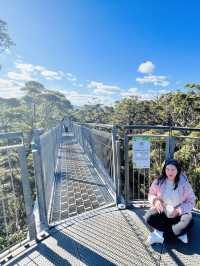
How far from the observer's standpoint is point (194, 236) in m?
2.87

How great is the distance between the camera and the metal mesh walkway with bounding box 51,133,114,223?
376cm

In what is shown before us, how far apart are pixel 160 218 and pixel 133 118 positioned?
72.5 feet

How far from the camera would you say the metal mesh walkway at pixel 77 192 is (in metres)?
3.76

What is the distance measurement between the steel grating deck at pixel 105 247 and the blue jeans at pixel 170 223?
0.47ft

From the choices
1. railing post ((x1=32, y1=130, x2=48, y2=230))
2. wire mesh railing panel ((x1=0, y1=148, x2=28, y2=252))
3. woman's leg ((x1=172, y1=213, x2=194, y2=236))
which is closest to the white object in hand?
woman's leg ((x1=172, y1=213, x2=194, y2=236))

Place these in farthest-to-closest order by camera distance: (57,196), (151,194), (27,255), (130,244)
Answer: (57,196) < (151,194) < (130,244) < (27,255)

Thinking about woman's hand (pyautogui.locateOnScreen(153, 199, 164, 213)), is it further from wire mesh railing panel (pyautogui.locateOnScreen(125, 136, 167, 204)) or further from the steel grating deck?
wire mesh railing panel (pyautogui.locateOnScreen(125, 136, 167, 204))

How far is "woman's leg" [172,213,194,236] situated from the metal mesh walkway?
144cm

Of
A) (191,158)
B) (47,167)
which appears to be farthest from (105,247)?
(191,158)

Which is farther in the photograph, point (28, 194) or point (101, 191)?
point (101, 191)

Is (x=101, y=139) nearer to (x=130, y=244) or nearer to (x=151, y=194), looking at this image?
(x=151, y=194)

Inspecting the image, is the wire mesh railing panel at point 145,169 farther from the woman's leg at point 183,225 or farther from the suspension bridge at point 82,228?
the woman's leg at point 183,225

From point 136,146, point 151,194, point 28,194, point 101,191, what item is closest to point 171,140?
point 136,146

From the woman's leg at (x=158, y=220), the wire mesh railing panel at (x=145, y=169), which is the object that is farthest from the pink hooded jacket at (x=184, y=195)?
the wire mesh railing panel at (x=145, y=169)
